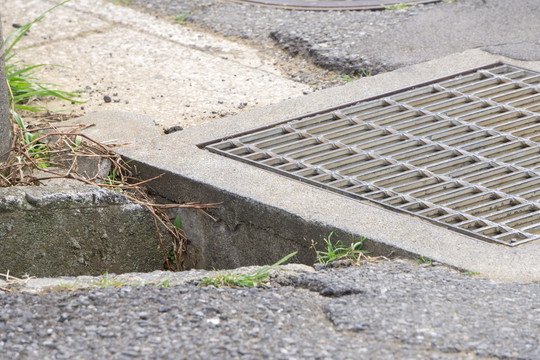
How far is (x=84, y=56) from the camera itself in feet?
15.6

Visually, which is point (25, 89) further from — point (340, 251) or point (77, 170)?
point (340, 251)

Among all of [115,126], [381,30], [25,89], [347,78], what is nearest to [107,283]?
[115,126]

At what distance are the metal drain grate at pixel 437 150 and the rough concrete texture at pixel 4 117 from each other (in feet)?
2.68

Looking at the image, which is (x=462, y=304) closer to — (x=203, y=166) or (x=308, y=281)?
(x=308, y=281)

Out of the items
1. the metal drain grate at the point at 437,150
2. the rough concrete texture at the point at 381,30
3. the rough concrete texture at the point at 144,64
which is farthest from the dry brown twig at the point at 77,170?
the rough concrete texture at the point at 381,30

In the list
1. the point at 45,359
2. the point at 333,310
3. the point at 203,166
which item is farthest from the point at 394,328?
the point at 203,166

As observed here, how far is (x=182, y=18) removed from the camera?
533 cm

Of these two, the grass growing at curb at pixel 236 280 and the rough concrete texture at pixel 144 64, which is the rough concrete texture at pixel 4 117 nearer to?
the rough concrete texture at pixel 144 64

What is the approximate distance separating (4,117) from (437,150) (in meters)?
1.71

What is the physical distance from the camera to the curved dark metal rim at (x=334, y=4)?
5.22m

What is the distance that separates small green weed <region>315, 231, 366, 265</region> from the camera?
8.79 ft

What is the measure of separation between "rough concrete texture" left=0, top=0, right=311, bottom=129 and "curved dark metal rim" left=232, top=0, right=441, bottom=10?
1.98 feet

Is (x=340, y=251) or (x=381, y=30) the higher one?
(x=381, y=30)

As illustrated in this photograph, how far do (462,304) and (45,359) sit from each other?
1100 mm
